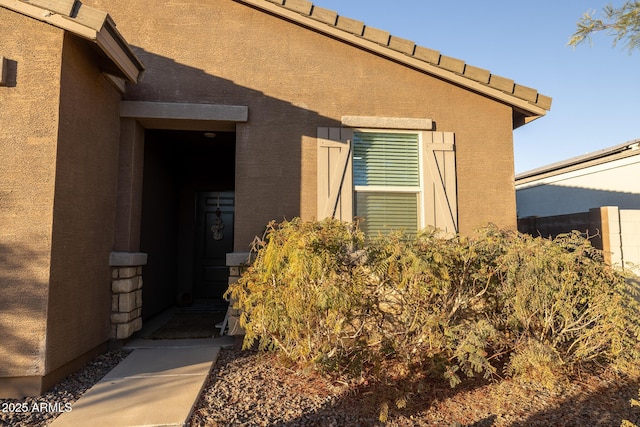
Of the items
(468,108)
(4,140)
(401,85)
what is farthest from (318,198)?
(4,140)

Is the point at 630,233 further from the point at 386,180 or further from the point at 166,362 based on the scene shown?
the point at 166,362

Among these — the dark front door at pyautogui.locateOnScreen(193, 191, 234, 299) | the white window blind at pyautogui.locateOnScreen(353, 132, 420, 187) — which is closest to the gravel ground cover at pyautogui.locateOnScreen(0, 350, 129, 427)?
the white window blind at pyautogui.locateOnScreen(353, 132, 420, 187)

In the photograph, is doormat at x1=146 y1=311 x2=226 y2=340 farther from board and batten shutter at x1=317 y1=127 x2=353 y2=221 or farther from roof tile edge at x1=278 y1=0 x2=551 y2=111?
roof tile edge at x1=278 y1=0 x2=551 y2=111

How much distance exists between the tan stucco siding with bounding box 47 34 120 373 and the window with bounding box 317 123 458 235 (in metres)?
2.56

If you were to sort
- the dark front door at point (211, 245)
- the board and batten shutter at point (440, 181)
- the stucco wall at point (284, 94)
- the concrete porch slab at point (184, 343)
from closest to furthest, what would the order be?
the concrete porch slab at point (184, 343) → the stucco wall at point (284, 94) → the board and batten shutter at point (440, 181) → the dark front door at point (211, 245)

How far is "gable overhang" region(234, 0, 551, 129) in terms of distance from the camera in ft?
16.4

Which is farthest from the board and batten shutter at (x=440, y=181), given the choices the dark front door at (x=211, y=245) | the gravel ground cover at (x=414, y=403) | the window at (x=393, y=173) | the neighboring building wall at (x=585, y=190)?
the neighboring building wall at (x=585, y=190)

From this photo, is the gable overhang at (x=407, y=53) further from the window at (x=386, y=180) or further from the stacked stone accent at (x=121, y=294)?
the stacked stone accent at (x=121, y=294)

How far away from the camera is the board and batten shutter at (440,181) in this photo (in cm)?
510

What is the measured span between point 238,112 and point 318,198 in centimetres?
151

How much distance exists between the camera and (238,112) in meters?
4.90

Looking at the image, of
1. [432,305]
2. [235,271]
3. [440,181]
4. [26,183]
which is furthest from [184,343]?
[440,181]

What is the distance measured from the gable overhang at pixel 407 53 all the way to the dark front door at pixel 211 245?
14.3ft

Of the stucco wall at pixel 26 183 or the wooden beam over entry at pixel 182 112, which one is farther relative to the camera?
the wooden beam over entry at pixel 182 112
